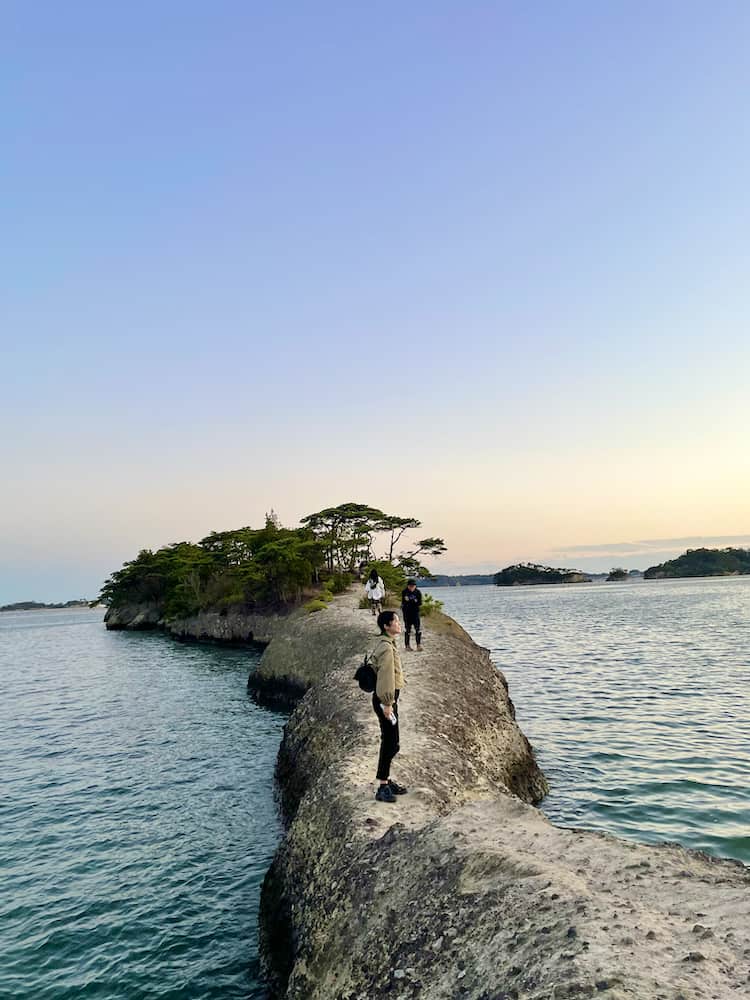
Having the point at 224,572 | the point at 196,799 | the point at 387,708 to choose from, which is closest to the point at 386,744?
the point at 387,708

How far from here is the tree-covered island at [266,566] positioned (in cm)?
5844

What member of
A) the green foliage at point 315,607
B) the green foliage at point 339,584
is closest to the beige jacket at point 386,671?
the green foliage at point 315,607

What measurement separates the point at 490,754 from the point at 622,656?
27.7 m

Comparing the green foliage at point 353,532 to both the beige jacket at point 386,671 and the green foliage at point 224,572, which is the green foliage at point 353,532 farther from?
the beige jacket at point 386,671

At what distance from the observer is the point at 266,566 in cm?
5944

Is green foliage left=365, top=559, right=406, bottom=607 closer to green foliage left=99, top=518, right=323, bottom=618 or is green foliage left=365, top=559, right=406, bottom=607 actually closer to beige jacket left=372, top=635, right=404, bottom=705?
green foliage left=99, top=518, right=323, bottom=618

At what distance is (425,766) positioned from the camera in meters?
11.6

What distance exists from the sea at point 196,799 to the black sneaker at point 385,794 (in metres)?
2.81

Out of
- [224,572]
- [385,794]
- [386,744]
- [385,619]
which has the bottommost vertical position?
[385,794]

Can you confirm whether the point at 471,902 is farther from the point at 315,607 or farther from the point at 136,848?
the point at 315,607

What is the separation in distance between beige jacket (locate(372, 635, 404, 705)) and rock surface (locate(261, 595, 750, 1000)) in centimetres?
158

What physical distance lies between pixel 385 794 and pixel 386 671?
1.83 meters

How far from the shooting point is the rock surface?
4723 mm

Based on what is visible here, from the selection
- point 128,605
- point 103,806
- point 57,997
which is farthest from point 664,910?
point 128,605
